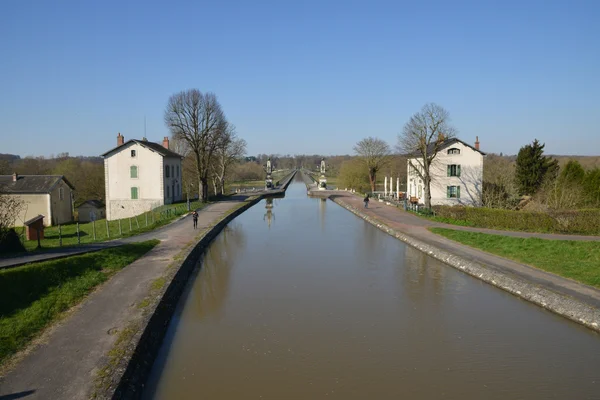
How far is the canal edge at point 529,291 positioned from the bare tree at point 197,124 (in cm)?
2609

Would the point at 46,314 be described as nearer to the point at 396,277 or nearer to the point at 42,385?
the point at 42,385

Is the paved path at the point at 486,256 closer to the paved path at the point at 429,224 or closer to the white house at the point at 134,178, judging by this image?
the paved path at the point at 429,224

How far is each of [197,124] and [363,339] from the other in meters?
35.0

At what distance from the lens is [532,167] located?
3666 cm

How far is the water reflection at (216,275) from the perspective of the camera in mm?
13854

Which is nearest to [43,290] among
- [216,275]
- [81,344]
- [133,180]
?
[81,344]

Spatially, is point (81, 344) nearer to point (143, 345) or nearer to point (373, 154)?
point (143, 345)

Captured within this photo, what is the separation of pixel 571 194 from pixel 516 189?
25.3 ft

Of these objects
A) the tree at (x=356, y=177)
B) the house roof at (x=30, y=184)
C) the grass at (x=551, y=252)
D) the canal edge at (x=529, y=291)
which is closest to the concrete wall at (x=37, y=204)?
the house roof at (x=30, y=184)

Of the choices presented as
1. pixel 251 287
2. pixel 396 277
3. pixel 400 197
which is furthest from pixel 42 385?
pixel 400 197

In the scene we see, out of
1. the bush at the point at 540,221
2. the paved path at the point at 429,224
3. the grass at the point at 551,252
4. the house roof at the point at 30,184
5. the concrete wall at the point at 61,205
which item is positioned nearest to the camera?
the grass at the point at 551,252

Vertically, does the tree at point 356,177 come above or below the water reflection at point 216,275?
above

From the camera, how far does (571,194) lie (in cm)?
2753

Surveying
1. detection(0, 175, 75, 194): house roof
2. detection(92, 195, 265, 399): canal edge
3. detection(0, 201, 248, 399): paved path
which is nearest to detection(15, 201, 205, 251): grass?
detection(0, 175, 75, 194): house roof
